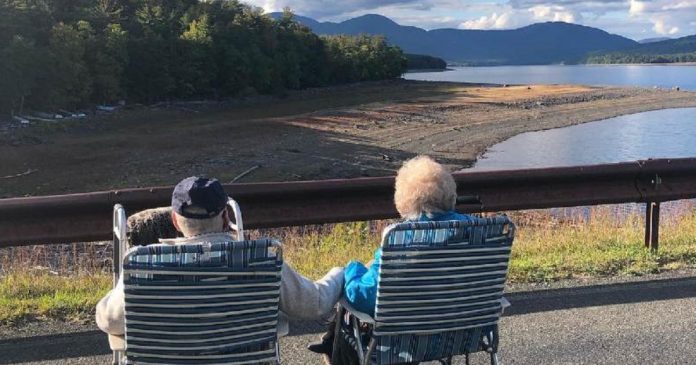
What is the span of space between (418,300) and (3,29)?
158ft

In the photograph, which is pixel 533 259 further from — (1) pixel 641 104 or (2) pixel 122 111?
(1) pixel 641 104

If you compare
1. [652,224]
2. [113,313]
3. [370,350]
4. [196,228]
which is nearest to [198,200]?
[196,228]

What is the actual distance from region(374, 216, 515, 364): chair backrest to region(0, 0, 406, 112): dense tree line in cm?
4600

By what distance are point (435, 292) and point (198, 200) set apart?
1.07m

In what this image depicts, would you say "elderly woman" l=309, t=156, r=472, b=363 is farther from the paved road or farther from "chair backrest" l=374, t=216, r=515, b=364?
the paved road

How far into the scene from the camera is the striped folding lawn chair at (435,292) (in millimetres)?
3102

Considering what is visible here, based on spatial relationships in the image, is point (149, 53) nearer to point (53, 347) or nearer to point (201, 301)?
point (53, 347)

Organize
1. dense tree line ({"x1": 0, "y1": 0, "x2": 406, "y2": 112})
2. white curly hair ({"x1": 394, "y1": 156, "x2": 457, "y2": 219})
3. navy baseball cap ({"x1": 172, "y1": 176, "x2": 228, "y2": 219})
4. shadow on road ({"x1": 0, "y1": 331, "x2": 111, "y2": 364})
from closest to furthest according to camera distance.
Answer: navy baseball cap ({"x1": 172, "y1": 176, "x2": 228, "y2": 219})
white curly hair ({"x1": 394, "y1": 156, "x2": 457, "y2": 219})
shadow on road ({"x1": 0, "y1": 331, "x2": 111, "y2": 364})
dense tree line ({"x1": 0, "y1": 0, "x2": 406, "y2": 112})

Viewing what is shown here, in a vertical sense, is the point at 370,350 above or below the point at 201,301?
below

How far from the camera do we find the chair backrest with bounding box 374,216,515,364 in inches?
122

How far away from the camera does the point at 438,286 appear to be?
10.5ft

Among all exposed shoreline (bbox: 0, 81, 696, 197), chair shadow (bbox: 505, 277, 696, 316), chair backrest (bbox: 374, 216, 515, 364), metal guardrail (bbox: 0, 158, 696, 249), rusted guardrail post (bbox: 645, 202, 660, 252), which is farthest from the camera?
exposed shoreline (bbox: 0, 81, 696, 197)

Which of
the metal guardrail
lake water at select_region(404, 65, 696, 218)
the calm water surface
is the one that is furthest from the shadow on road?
the calm water surface

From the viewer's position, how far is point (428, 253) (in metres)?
3.12
